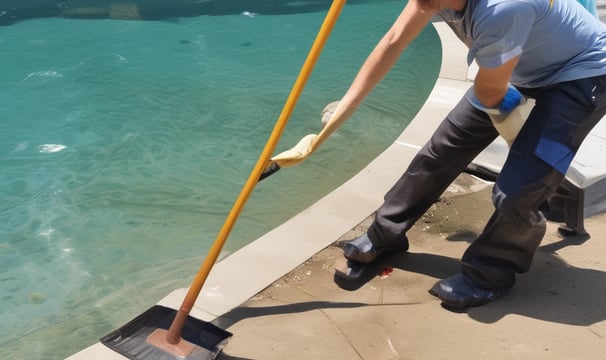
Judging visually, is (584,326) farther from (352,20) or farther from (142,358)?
(352,20)

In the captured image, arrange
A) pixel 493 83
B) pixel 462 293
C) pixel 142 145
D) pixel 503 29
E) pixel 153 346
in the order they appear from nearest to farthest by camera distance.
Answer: pixel 503 29, pixel 493 83, pixel 153 346, pixel 462 293, pixel 142 145

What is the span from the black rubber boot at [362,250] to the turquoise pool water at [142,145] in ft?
3.56

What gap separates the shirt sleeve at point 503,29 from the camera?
2.40 m

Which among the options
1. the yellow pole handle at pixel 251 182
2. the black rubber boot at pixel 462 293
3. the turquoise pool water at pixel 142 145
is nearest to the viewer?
the yellow pole handle at pixel 251 182

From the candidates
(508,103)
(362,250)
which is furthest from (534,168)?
(362,250)

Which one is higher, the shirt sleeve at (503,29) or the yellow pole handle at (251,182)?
the shirt sleeve at (503,29)

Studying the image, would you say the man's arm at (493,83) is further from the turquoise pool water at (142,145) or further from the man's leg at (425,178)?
the turquoise pool water at (142,145)

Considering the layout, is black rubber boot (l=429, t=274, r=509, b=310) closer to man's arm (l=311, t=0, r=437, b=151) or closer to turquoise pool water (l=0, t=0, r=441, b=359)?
man's arm (l=311, t=0, r=437, b=151)

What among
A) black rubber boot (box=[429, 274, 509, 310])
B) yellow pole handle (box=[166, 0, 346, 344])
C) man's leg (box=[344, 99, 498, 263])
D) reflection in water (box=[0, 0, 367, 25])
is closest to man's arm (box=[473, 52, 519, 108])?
man's leg (box=[344, 99, 498, 263])

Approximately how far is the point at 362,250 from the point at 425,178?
397mm

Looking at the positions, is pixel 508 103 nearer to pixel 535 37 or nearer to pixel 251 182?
pixel 535 37

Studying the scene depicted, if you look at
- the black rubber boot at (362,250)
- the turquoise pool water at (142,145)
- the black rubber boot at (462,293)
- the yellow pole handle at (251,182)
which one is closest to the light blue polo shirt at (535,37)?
the yellow pole handle at (251,182)

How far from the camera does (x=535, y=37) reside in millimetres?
2617

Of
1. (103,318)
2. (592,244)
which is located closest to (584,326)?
(592,244)
